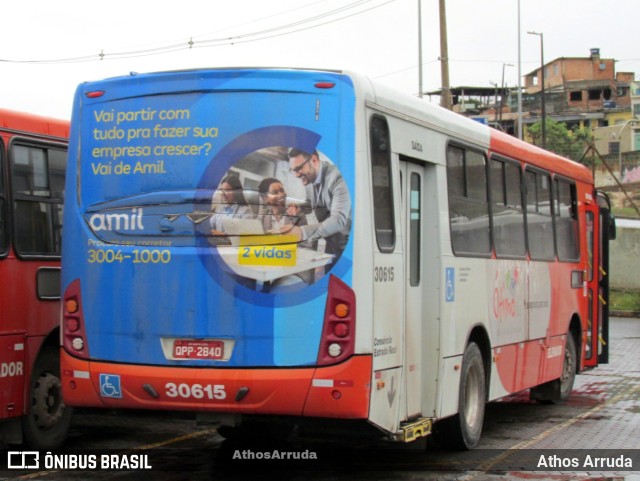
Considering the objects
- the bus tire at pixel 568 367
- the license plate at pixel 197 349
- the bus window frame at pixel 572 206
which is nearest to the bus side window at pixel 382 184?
the license plate at pixel 197 349

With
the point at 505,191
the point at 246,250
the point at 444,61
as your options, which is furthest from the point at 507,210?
the point at 444,61

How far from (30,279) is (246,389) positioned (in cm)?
294

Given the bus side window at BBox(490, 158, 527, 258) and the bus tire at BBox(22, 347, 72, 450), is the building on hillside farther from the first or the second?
the bus tire at BBox(22, 347, 72, 450)

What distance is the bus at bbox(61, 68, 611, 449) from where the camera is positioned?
741 centimetres

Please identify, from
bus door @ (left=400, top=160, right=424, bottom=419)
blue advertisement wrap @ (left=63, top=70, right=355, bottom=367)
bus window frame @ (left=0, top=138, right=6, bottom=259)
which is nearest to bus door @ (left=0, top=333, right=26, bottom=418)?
bus window frame @ (left=0, top=138, right=6, bottom=259)

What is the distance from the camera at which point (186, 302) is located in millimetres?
7625

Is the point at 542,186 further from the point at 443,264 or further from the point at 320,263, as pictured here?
the point at 320,263

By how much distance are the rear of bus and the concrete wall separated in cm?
3282

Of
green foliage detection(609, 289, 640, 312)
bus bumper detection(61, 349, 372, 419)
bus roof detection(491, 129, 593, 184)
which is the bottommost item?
green foliage detection(609, 289, 640, 312)

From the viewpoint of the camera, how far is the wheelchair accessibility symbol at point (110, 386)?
7.73 meters

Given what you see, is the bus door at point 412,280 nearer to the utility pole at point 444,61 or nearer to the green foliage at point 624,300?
the utility pole at point 444,61

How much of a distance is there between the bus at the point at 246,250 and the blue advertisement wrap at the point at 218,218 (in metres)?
0.01

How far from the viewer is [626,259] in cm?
3850

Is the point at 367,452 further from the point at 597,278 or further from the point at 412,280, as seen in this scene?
the point at 597,278
